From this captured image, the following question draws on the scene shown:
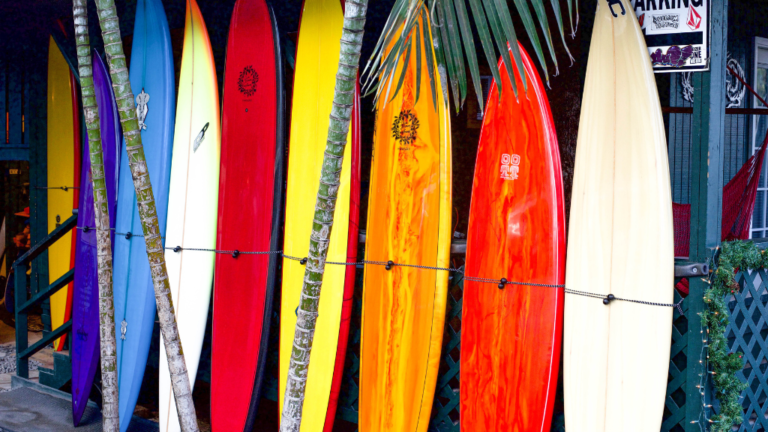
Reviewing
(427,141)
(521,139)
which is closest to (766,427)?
(521,139)

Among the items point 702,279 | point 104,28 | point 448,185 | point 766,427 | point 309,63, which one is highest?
point 309,63

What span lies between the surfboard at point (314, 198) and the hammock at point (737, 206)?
202cm

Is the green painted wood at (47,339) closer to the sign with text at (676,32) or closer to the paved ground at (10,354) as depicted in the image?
the paved ground at (10,354)

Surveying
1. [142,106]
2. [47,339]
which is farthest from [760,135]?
[47,339]

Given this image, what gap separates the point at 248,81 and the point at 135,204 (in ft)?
3.64

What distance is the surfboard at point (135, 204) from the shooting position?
11.8 ft

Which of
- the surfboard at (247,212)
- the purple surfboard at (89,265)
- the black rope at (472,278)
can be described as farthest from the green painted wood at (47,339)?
the surfboard at (247,212)

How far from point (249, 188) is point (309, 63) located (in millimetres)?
768

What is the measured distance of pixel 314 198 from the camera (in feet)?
10.4

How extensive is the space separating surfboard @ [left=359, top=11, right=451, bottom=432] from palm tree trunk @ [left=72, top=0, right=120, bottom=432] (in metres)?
1.12

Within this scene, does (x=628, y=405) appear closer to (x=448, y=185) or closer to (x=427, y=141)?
(x=448, y=185)

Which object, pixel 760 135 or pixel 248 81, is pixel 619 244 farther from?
pixel 760 135

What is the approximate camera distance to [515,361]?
8.46 feet

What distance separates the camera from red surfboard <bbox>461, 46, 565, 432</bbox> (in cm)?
254
